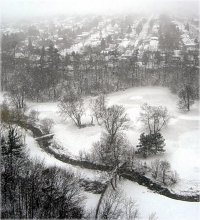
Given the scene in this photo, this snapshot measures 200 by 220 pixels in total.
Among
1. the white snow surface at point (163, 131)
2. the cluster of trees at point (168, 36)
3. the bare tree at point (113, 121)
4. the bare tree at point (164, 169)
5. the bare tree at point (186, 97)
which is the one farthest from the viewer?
the cluster of trees at point (168, 36)

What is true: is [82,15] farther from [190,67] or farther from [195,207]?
[195,207]

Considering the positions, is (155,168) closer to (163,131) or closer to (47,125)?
(163,131)

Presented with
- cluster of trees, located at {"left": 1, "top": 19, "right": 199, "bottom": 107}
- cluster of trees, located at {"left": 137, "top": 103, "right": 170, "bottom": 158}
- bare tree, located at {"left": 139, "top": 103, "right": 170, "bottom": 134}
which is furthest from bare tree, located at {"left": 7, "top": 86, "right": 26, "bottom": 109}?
cluster of trees, located at {"left": 137, "top": 103, "right": 170, "bottom": 158}

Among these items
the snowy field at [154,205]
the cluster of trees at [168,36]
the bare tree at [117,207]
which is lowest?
the snowy field at [154,205]

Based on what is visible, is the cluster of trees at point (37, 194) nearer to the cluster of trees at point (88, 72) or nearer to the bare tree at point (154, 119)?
the bare tree at point (154, 119)

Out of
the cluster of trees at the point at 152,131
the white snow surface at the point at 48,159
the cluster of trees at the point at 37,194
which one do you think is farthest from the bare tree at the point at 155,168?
the cluster of trees at the point at 37,194

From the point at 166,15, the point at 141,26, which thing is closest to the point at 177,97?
the point at 141,26
